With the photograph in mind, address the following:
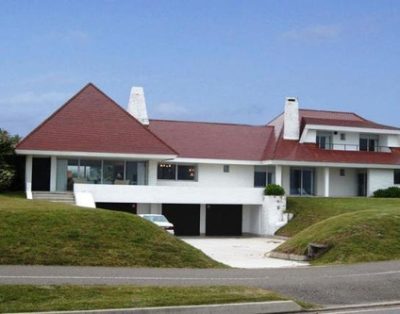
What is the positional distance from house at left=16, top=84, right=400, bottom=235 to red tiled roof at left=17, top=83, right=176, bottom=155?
62mm

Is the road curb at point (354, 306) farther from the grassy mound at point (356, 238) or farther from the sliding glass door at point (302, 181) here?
the sliding glass door at point (302, 181)

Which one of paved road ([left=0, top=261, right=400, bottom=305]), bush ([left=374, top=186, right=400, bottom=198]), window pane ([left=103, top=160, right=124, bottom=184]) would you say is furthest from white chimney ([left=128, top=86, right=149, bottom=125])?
paved road ([left=0, top=261, right=400, bottom=305])

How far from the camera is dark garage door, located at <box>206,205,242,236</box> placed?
46.7m

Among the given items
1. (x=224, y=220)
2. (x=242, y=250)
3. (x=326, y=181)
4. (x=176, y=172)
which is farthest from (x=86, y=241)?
(x=326, y=181)

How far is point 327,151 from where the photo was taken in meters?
50.8

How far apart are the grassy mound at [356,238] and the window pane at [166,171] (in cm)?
2221

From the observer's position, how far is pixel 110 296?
41.7ft

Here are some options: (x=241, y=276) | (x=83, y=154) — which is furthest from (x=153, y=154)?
(x=241, y=276)

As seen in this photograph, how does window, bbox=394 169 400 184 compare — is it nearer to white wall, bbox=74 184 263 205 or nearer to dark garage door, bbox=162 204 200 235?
white wall, bbox=74 184 263 205

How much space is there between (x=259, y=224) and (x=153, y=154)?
882 centimetres

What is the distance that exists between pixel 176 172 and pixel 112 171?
720 centimetres

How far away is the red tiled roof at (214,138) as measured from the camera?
49.4 meters

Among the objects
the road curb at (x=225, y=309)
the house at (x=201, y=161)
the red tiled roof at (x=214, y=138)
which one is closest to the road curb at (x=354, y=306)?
the road curb at (x=225, y=309)

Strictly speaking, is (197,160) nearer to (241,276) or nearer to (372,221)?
(372,221)
